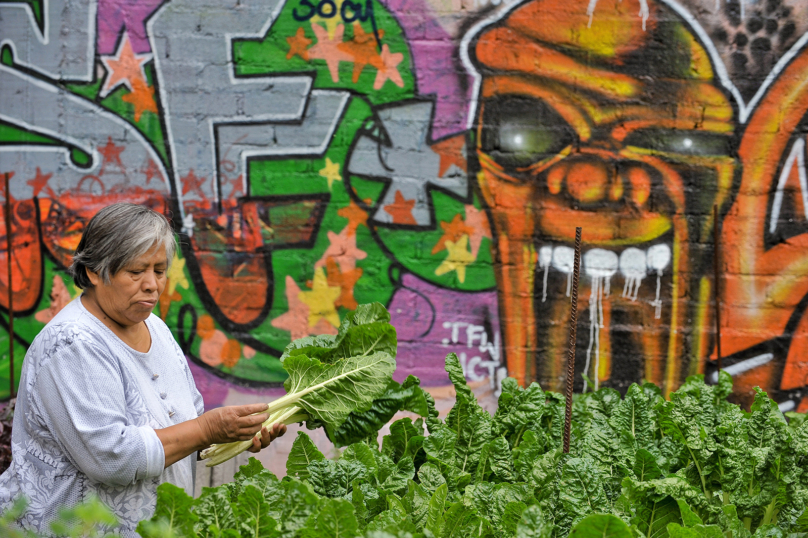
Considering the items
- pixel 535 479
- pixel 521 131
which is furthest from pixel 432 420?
pixel 521 131

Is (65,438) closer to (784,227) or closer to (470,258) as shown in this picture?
(470,258)

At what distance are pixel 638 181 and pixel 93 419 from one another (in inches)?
125

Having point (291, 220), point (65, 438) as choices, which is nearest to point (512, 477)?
point (65, 438)

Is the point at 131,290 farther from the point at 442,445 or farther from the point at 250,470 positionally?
the point at 442,445

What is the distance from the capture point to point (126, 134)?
165 inches

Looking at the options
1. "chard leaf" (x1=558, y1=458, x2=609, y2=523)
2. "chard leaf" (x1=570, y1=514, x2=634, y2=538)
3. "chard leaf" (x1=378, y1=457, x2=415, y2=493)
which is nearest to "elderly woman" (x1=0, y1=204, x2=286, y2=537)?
"chard leaf" (x1=378, y1=457, x2=415, y2=493)

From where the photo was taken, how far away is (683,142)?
394 cm

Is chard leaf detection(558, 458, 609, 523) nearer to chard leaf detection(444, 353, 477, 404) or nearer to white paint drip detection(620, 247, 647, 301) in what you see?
chard leaf detection(444, 353, 477, 404)

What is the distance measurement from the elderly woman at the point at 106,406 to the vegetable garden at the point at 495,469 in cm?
21

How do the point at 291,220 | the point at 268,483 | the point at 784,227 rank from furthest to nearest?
the point at 291,220 < the point at 784,227 < the point at 268,483

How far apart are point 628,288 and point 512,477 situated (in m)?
2.25

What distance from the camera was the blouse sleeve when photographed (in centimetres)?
176

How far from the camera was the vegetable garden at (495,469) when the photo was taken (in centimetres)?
158

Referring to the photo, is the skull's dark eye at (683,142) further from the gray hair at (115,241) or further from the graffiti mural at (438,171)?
the gray hair at (115,241)
